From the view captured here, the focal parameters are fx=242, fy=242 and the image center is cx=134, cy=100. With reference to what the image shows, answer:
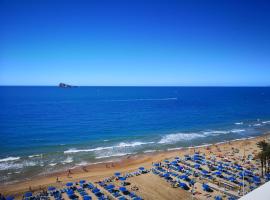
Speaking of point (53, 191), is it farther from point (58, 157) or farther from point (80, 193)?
point (58, 157)

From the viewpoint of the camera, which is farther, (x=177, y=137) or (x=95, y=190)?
(x=177, y=137)

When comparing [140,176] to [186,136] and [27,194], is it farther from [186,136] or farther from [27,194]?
[186,136]

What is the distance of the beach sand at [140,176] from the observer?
31.4 meters

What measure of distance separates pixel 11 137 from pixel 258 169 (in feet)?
169

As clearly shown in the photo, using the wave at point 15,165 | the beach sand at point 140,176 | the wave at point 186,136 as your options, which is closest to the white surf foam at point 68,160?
the beach sand at point 140,176

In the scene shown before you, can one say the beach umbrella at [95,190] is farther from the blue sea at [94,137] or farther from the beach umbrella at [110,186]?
the blue sea at [94,137]

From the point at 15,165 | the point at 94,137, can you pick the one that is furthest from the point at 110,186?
the point at 94,137

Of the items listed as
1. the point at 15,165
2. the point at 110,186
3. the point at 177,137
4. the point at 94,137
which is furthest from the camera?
the point at 177,137

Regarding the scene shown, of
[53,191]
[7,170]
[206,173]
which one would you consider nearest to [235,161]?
[206,173]

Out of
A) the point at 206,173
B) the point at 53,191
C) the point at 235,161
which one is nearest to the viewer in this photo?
the point at 53,191

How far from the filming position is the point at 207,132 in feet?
221

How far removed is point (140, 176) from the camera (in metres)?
36.9

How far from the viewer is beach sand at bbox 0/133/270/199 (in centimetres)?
3142

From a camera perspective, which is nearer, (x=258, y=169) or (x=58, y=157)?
(x=258, y=169)
